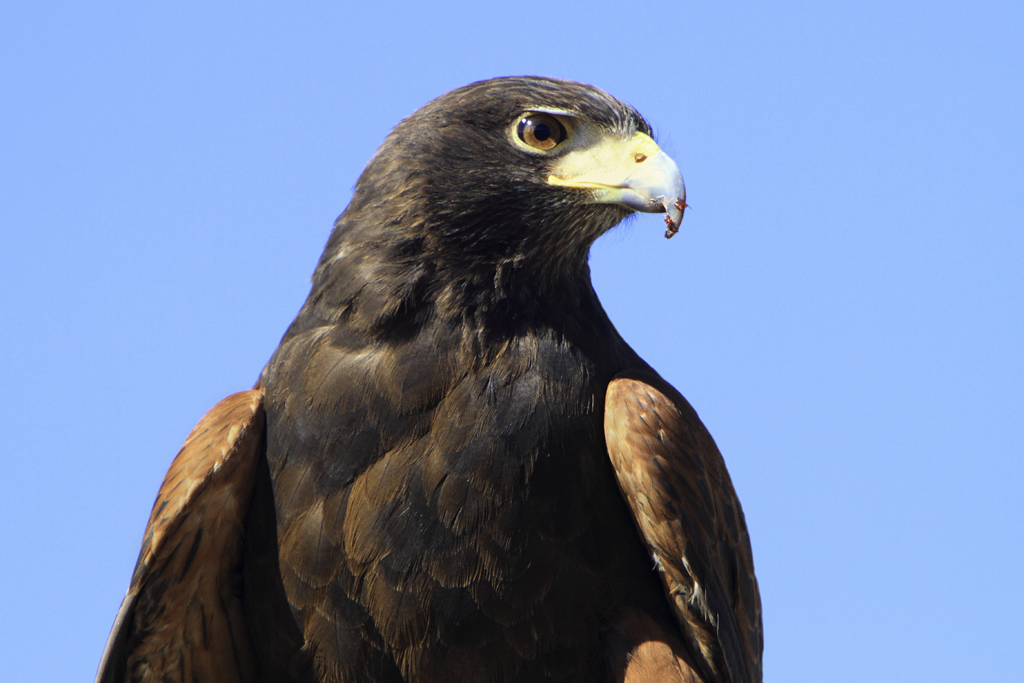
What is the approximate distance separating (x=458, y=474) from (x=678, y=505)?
3.09 ft

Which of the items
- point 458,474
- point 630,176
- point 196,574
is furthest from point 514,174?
point 196,574

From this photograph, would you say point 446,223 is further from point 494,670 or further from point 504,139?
point 494,670

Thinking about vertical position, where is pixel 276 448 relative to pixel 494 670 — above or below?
above

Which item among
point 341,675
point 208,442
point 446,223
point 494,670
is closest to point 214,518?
point 208,442

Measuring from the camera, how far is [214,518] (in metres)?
4.18

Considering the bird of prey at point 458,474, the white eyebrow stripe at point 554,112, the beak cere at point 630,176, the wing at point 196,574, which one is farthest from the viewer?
the white eyebrow stripe at point 554,112

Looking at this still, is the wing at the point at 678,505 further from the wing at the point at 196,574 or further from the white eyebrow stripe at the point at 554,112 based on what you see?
the wing at the point at 196,574

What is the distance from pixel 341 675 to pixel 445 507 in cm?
79

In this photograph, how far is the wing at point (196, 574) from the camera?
13.6 feet

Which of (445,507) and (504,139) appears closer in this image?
(445,507)

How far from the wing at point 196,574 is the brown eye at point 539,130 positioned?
5.58 ft

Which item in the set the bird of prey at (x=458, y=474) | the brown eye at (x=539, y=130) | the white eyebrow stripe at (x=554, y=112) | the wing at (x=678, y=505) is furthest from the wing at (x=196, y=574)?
the white eyebrow stripe at (x=554, y=112)

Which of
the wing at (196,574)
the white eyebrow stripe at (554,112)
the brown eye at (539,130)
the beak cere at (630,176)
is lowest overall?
the wing at (196,574)

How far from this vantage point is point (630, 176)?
176 inches
